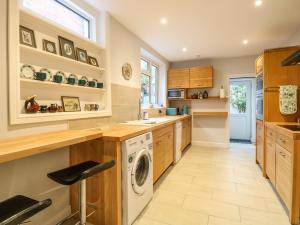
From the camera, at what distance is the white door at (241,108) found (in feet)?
18.9

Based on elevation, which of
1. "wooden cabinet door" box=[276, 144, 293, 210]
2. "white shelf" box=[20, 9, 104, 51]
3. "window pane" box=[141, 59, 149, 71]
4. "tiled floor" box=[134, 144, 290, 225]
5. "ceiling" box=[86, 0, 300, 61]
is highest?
"ceiling" box=[86, 0, 300, 61]

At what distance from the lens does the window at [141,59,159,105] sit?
4348 millimetres

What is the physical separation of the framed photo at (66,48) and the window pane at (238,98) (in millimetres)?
5280

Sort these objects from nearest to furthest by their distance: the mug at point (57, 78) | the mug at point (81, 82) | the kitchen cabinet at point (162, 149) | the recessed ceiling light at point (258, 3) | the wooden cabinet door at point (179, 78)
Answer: the mug at point (57, 78) → the mug at point (81, 82) → the recessed ceiling light at point (258, 3) → the kitchen cabinet at point (162, 149) → the wooden cabinet door at point (179, 78)

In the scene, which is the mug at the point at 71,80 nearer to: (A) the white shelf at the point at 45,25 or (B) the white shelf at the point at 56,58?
(B) the white shelf at the point at 56,58

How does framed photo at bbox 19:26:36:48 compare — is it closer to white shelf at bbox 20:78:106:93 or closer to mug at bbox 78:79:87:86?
white shelf at bbox 20:78:106:93

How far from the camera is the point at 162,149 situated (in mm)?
2865

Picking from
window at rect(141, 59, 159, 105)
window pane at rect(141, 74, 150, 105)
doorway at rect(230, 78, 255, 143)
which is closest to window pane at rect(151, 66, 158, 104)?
window at rect(141, 59, 159, 105)

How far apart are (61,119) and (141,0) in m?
1.75

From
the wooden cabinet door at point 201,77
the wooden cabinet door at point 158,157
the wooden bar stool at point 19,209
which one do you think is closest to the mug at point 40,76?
the wooden bar stool at point 19,209

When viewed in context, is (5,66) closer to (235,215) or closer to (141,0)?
(141,0)

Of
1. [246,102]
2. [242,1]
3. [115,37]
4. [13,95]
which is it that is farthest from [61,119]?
[246,102]

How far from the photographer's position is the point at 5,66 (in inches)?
56.1

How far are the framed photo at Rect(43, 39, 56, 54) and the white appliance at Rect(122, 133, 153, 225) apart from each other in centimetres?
123
